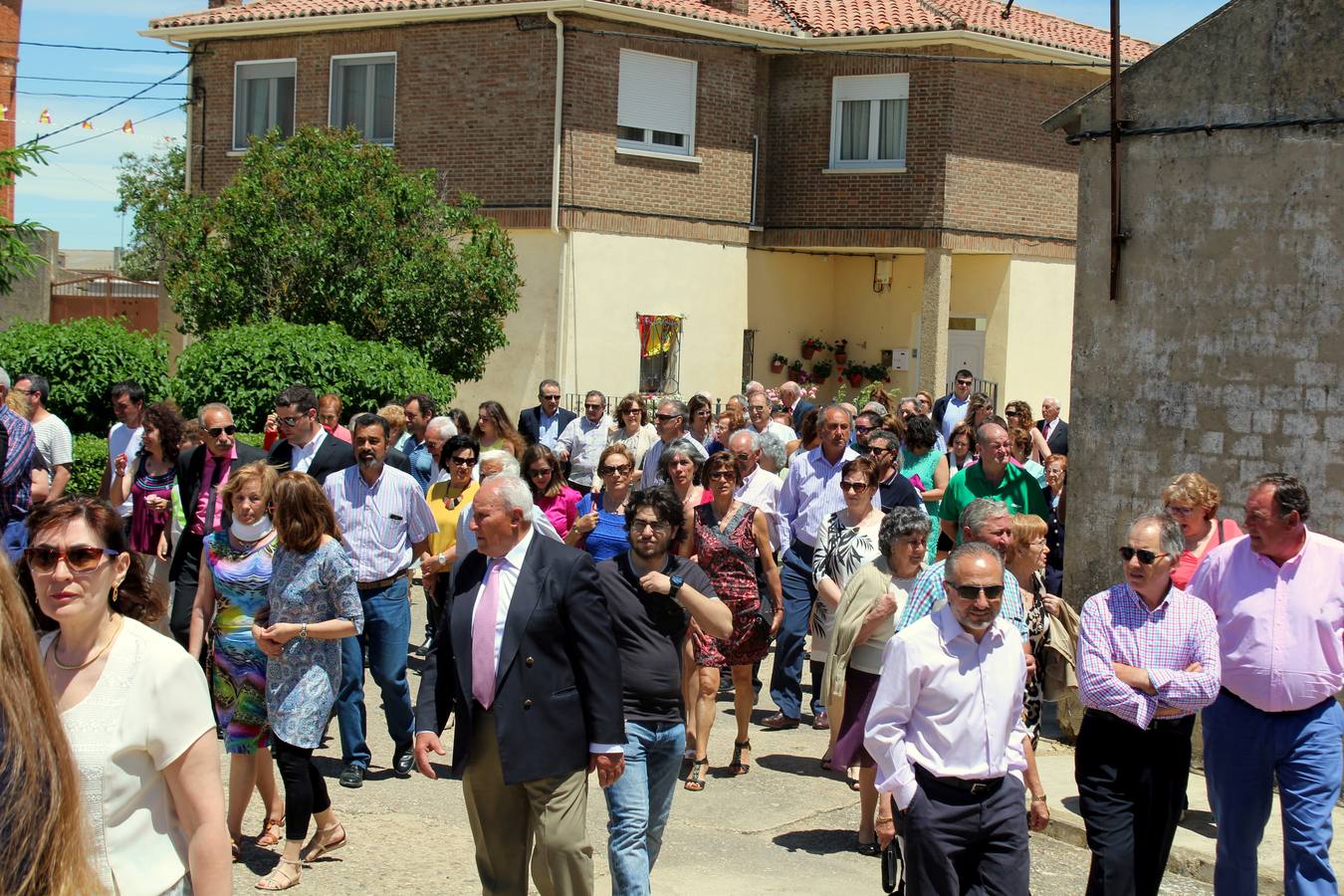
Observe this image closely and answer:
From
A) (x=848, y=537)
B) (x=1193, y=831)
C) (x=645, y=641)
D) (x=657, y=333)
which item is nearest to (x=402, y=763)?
(x=848, y=537)

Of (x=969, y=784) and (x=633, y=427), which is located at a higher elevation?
(x=633, y=427)

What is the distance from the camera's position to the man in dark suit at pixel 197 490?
366 inches

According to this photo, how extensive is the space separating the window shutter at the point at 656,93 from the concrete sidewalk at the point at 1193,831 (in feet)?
54.1

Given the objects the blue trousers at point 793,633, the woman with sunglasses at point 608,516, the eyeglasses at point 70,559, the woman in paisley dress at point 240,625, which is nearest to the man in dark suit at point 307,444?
the woman with sunglasses at point 608,516

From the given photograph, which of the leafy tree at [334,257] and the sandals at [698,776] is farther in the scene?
the leafy tree at [334,257]

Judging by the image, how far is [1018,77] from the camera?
25.7 metres

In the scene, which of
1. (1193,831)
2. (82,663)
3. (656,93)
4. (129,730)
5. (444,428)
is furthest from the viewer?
(656,93)

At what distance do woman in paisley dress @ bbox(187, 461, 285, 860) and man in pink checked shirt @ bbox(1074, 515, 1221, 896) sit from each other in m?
3.74

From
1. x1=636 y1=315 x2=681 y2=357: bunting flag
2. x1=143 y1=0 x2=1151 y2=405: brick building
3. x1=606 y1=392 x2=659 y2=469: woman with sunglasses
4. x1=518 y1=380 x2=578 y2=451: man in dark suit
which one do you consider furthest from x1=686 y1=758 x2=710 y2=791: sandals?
x1=636 y1=315 x2=681 y2=357: bunting flag

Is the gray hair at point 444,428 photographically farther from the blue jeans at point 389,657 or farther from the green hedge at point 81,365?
the green hedge at point 81,365

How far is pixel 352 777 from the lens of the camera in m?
8.73

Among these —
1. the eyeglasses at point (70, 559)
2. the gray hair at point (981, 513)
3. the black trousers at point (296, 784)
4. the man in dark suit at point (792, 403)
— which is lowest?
the black trousers at point (296, 784)

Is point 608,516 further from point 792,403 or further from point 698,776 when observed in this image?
point 792,403

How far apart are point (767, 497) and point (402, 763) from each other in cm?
303
